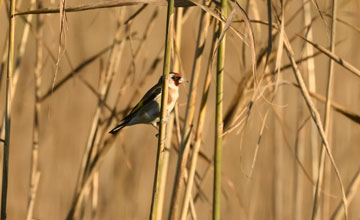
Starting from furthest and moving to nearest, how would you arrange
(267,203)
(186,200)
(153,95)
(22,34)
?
(267,203) < (153,95) < (22,34) < (186,200)

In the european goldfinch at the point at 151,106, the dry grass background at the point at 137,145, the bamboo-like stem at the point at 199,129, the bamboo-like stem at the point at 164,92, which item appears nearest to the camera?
the bamboo-like stem at the point at 164,92

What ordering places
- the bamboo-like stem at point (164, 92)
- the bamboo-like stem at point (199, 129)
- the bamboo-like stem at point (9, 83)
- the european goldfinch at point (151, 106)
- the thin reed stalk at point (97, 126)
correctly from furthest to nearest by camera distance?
the european goldfinch at point (151, 106) < the thin reed stalk at point (97, 126) < the bamboo-like stem at point (199, 129) < the bamboo-like stem at point (9, 83) < the bamboo-like stem at point (164, 92)

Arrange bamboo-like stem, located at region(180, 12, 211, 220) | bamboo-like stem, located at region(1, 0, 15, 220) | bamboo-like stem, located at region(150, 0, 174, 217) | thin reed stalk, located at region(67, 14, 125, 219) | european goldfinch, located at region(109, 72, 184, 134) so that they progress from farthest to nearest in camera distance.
A: european goldfinch, located at region(109, 72, 184, 134) < thin reed stalk, located at region(67, 14, 125, 219) < bamboo-like stem, located at region(180, 12, 211, 220) < bamboo-like stem, located at region(1, 0, 15, 220) < bamboo-like stem, located at region(150, 0, 174, 217)

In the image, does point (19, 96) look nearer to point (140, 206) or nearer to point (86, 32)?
point (86, 32)

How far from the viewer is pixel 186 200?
2100 millimetres

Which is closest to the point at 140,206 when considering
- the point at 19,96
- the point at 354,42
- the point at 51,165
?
the point at 51,165

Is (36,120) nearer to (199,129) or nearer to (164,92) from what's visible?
(199,129)

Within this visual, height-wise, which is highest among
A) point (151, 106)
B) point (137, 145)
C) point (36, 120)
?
point (151, 106)

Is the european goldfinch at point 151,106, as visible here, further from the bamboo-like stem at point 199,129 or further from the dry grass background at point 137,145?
the dry grass background at point 137,145

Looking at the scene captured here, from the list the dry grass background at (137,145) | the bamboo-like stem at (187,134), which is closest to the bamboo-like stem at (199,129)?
the bamboo-like stem at (187,134)

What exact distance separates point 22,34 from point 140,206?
211 centimetres

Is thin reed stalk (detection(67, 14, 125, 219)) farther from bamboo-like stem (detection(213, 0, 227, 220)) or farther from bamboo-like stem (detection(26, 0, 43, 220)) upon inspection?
bamboo-like stem (detection(213, 0, 227, 220))

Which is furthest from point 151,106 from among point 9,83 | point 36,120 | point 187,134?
point 9,83

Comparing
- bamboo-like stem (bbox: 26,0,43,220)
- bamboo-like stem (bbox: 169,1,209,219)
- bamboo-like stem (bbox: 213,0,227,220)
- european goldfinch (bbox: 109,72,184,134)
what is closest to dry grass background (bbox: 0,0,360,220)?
european goldfinch (bbox: 109,72,184,134)
